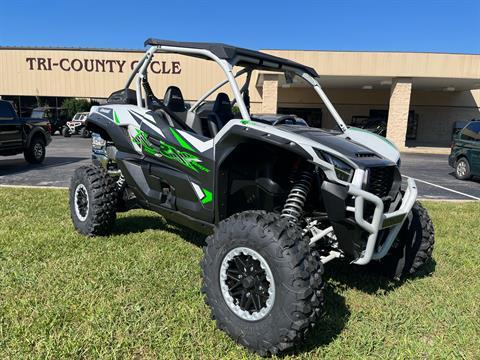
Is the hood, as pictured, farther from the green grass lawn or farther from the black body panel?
the green grass lawn

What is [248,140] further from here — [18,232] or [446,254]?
[18,232]

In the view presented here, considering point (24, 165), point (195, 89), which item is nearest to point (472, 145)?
point (24, 165)

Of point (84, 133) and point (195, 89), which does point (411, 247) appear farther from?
point (195, 89)

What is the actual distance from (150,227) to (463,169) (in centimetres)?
961

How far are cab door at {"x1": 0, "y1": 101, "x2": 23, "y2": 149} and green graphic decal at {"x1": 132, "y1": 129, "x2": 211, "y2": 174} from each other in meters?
7.99

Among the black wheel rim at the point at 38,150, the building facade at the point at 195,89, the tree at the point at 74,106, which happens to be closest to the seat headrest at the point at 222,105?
the black wheel rim at the point at 38,150

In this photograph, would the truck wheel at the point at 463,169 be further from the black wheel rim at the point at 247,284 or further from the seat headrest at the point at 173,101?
the black wheel rim at the point at 247,284

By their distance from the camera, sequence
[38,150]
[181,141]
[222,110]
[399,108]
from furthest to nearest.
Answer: [399,108] → [38,150] → [222,110] → [181,141]

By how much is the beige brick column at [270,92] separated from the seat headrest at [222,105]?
18.1 metres

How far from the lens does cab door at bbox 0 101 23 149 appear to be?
33.5 feet

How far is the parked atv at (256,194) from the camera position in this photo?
8.13 feet

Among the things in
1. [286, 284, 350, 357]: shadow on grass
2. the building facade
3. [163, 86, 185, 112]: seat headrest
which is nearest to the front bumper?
[286, 284, 350, 357]: shadow on grass

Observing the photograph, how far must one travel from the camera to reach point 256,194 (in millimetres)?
3412

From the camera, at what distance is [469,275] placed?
3.90m
